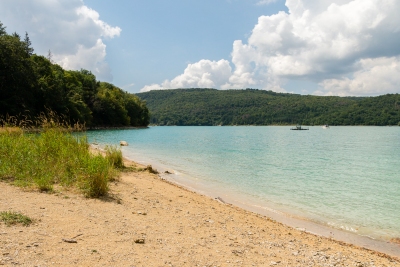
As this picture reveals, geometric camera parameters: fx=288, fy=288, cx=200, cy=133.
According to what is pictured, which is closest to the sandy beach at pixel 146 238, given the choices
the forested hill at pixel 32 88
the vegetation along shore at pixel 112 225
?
the vegetation along shore at pixel 112 225

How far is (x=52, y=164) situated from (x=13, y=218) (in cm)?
397

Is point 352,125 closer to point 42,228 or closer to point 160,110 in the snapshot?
point 160,110

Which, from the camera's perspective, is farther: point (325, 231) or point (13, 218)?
point (325, 231)

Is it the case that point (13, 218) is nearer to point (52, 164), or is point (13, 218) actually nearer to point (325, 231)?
A: point (52, 164)

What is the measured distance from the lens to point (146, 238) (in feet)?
16.8

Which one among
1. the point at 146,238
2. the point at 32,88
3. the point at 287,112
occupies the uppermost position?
the point at 287,112

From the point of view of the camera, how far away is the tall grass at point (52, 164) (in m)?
7.48

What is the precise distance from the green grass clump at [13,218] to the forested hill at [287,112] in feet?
532

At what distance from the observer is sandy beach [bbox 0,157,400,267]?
164 inches

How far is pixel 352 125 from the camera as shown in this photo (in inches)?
5881

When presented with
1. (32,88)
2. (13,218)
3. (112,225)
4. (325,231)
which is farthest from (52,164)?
(32,88)

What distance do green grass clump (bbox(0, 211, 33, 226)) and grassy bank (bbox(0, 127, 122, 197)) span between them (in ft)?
6.97

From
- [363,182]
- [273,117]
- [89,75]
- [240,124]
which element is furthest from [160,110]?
[363,182]

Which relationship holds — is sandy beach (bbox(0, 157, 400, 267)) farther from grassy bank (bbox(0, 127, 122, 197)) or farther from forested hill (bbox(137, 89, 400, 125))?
forested hill (bbox(137, 89, 400, 125))
